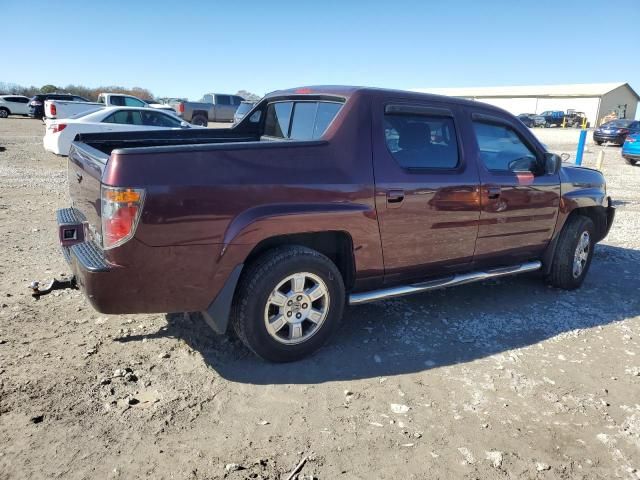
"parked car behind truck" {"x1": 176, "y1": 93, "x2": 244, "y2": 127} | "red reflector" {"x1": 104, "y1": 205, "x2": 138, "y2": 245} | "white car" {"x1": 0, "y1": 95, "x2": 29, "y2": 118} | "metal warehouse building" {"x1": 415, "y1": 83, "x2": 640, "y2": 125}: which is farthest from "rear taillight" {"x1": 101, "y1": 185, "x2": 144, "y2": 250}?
"metal warehouse building" {"x1": 415, "y1": 83, "x2": 640, "y2": 125}

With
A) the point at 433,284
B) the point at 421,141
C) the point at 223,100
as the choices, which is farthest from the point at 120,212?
the point at 223,100

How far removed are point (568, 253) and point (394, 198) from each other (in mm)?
2493

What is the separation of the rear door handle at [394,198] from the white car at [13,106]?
38499mm

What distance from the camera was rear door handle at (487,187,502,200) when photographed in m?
4.14

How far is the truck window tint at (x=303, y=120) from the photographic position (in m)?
4.02

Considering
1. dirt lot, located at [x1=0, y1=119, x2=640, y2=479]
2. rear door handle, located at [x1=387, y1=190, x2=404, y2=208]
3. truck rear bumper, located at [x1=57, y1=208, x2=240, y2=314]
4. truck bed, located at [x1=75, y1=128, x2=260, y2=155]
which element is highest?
truck bed, located at [x1=75, y1=128, x2=260, y2=155]

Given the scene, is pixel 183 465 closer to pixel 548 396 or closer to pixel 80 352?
pixel 80 352

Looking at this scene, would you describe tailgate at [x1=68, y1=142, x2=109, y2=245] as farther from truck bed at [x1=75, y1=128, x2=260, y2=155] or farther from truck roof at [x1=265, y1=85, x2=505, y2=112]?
truck roof at [x1=265, y1=85, x2=505, y2=112]

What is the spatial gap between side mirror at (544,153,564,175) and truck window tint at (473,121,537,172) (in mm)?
105

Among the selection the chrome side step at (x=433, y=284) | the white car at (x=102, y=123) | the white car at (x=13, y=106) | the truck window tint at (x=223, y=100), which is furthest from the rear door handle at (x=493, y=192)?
the white car at (x=13, y=106)

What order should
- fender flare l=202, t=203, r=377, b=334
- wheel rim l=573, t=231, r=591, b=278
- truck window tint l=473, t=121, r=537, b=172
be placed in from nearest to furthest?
fender flare l=202, t=203, r=377, b=334 → truck window tint l=473, t=121, r=537, b=172 → wheel rim l=573, t=231, r=591, b=278

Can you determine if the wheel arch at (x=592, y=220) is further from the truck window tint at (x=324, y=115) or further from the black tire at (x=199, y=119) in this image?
the black tire at (x=199, y=119)

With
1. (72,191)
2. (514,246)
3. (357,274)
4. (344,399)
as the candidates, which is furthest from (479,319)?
(72,191)

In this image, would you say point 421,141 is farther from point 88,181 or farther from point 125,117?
point 125,117
